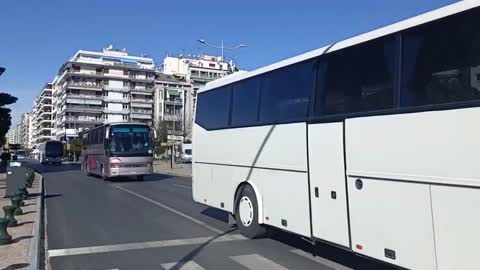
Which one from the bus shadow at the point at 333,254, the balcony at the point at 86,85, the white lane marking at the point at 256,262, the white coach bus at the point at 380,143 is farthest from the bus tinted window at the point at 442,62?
the balcony at the point at 86,85

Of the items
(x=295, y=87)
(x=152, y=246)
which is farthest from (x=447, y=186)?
(x=152, y=246)

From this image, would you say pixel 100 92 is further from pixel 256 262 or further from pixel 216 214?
pixel 256 262

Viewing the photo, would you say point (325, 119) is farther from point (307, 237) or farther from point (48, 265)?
point (48, 265)

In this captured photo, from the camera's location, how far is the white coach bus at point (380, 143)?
4645mm

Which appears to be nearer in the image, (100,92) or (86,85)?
(86,85)

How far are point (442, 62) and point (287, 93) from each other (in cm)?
332

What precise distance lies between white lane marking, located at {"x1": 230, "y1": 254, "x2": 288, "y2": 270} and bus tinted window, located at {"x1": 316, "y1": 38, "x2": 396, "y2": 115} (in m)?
2.38

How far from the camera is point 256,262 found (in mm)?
7320

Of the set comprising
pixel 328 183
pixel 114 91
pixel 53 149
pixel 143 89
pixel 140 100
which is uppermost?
pixel 143 89

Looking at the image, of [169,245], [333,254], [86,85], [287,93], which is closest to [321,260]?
[333,254]

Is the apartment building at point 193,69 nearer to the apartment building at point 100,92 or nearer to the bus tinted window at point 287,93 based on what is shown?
the apartment building at point 100,92

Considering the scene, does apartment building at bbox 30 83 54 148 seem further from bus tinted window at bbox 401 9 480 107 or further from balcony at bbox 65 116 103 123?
bus tinted window at bbox 401 9 480 107

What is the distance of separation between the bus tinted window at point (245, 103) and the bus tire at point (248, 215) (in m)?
1.32

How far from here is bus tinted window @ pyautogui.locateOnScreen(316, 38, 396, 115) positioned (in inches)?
227
